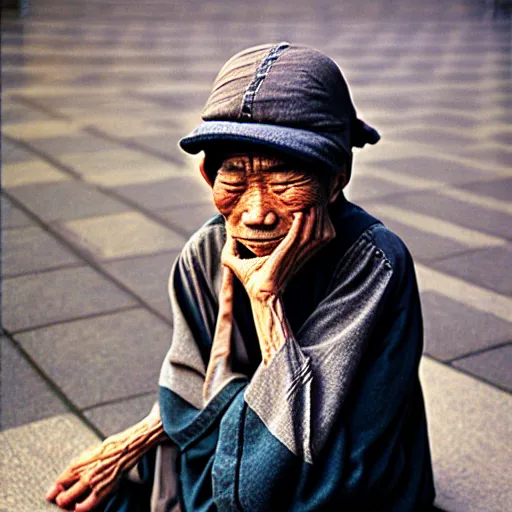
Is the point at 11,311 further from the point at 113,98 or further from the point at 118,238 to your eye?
the point at 113,98

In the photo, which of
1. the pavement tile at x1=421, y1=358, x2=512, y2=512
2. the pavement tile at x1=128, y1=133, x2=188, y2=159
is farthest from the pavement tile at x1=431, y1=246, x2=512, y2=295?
the pavement tile at x1=128, y1=133, x2=188, y2=159

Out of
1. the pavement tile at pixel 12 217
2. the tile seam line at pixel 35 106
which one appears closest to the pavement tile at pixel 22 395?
the pavement tile at pixel 12 217

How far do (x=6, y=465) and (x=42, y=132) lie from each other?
529cm

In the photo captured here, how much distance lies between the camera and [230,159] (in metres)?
1.92

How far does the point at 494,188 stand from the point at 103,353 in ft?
11.8

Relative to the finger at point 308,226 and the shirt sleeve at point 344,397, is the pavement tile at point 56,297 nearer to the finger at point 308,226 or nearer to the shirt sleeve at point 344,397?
the shirt sleeve at point 344,397

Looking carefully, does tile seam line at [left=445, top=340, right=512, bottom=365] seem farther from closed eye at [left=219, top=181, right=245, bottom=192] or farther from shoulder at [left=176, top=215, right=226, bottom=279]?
closed eye at [left=219, top=181, right=245, bottom=192]

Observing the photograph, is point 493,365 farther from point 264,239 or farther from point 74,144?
point 74,144

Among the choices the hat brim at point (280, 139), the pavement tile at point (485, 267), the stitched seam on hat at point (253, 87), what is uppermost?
the stitched seam on hat at point (253, 87)

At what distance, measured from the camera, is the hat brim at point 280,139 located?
1.80 metres

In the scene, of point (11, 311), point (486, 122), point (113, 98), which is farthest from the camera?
point (113, 98)

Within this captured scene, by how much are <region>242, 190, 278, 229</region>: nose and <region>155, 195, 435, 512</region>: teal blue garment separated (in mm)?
214

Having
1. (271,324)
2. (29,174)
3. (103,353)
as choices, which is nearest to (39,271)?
(103,353)

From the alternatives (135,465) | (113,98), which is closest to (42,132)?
(113,98)
